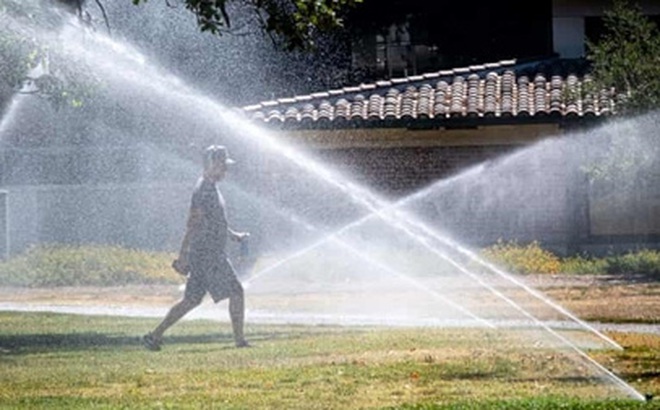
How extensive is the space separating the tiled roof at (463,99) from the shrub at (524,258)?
2.19 metres

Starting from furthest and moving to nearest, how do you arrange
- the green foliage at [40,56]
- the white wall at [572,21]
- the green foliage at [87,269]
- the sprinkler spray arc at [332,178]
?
the white wall at [572,21] → the sprinkler spray arc at [332,178] → the green foliage at [87,269] → the green foliage at [40,56]

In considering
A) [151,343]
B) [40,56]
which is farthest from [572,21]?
[151,343]

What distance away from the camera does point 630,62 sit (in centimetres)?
2017

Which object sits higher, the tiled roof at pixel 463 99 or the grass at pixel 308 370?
the tiled roof at pixel 463 99

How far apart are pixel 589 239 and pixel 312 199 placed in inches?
168

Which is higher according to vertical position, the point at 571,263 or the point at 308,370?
the point at 571,263

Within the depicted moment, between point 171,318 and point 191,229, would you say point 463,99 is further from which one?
point 171,318

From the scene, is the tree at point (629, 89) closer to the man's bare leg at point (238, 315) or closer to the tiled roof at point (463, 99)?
the tiled roof at point (463, 99)

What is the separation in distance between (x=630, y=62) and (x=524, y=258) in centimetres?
304

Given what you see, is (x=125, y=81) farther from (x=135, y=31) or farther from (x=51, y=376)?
(x=51, y=376)

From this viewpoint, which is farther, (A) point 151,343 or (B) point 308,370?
(A) point 151,343

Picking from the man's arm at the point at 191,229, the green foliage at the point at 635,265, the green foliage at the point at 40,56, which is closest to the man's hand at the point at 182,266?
the man's arm at the point at 191,229

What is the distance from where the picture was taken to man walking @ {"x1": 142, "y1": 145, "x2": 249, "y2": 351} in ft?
38.3

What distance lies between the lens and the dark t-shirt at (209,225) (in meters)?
11.7
